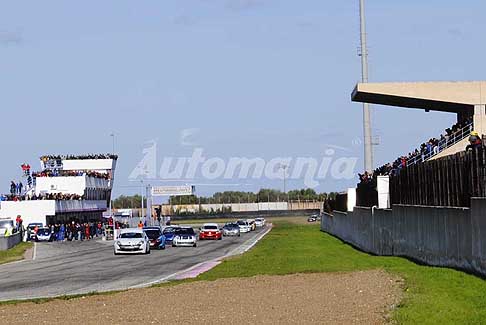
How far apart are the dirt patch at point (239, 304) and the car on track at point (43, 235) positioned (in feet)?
189

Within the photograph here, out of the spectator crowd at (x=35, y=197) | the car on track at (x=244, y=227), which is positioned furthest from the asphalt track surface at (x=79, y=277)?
the car on track at (x=244, y=227)

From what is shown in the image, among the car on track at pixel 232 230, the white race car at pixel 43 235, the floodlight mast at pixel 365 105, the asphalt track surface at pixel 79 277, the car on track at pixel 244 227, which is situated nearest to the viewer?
the asphalt track surface at pixel 79 277

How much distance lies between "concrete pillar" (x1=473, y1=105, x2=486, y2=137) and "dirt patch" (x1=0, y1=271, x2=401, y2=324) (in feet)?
89.3

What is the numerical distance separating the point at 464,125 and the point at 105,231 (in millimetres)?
43299

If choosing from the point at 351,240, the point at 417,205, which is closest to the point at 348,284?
the point at 417,205

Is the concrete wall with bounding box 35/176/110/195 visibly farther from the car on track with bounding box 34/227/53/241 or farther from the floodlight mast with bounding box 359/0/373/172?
the floodlight mast with bounding box 359/0/373/172

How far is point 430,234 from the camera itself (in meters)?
28.2

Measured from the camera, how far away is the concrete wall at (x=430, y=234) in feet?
71.4

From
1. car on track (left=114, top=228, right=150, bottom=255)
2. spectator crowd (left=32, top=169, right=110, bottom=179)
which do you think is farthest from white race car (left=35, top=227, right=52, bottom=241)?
car on track (left=114, top=228, right=150, bottom=255)

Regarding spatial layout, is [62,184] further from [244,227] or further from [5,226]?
[5,226]

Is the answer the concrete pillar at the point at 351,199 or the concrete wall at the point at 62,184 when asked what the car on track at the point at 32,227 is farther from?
the concrete pillar at the point at 351,199

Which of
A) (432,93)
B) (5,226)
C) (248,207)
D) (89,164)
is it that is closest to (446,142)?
(432,93)

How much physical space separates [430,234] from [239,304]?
1157cm

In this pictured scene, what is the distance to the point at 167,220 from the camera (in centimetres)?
13225
